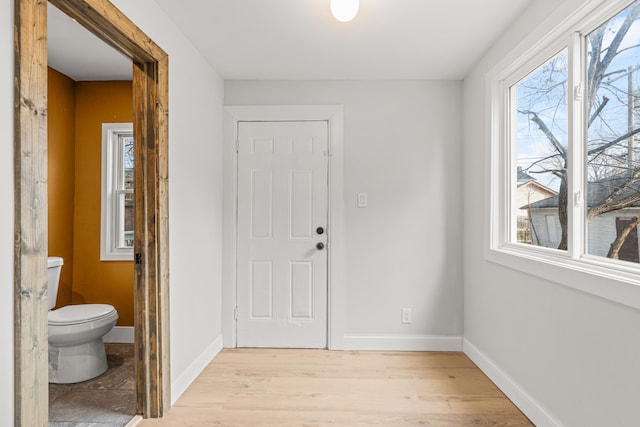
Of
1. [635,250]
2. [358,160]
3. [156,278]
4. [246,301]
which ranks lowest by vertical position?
[246,301]

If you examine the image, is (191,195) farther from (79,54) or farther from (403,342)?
(403,342)

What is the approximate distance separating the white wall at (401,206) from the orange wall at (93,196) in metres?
1.62

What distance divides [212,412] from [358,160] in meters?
2.14

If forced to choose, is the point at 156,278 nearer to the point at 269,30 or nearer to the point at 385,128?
the point at 269,30

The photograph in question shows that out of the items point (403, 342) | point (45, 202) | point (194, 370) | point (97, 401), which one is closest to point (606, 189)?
point (403, 342)

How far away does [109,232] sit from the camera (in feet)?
10.9

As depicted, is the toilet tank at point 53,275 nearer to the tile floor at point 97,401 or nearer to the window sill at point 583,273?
the tile floor at point 97,401

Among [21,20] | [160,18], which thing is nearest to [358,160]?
[160,18]

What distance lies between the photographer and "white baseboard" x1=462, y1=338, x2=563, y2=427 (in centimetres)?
202

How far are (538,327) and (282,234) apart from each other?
6.52 ft

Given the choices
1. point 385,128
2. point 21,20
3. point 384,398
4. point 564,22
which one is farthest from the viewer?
point 385,128

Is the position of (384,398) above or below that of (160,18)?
A: below

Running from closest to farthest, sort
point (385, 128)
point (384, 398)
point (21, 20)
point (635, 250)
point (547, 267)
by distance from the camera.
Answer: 1. point (21, 20)
2. point (635, 250)
3. point (547, 267)
4. point (384, 398)
5. point (385, 128)

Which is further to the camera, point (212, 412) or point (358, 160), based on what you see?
point (358, 160)
